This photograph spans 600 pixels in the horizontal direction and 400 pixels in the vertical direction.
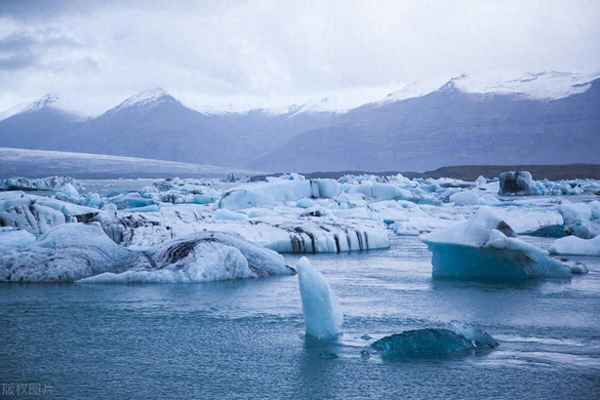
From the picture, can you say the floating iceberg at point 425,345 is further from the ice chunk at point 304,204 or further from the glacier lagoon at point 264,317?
the ice chunk at point 304,204

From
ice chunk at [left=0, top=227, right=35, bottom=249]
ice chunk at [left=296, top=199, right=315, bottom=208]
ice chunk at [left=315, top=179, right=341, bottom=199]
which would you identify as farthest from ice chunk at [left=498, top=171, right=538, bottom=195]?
ice chunk at [left=0, top=227, right=35, bottom=249]

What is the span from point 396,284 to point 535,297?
1301mm

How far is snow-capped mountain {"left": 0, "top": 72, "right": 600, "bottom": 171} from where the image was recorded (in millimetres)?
111062

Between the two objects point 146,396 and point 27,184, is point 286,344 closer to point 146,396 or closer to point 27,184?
point 146,396

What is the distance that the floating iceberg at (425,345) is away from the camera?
4012 millimetres

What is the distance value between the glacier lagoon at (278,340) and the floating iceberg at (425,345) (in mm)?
118

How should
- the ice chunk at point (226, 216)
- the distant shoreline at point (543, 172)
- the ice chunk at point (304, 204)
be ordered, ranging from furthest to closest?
the distant shoreline at point (543, 172)
the ice chunk at point (304, 204)
the ice chunk at point (226, 216)

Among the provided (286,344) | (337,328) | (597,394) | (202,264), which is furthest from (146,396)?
(202,264)

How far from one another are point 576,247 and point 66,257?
6366mm

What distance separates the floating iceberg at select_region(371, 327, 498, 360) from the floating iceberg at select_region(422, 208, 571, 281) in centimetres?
289

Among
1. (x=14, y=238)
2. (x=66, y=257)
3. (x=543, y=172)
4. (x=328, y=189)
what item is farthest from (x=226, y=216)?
(x=543, y=172)

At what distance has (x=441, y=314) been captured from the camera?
5.21 m

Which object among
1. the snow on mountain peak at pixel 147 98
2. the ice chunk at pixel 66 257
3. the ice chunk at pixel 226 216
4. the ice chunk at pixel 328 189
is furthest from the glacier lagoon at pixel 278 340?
the snow on mountain peak at pixel 147 98

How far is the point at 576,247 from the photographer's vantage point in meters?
Answer: 9.40
